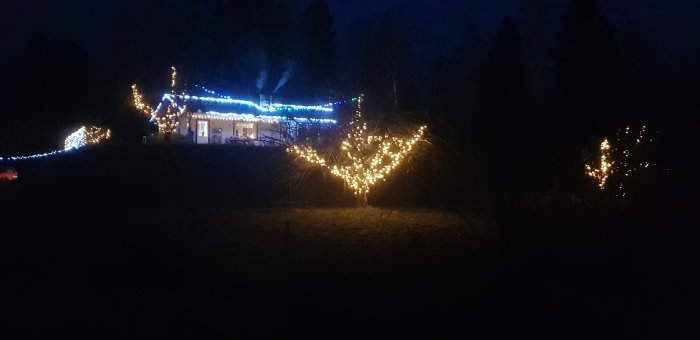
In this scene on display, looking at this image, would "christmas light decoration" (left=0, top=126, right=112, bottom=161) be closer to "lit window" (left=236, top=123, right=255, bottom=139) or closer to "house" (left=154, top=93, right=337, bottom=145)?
"house" (left=154, top=93, right=337, bottom=145)

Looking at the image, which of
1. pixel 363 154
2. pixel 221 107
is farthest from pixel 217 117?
pixel 363 154

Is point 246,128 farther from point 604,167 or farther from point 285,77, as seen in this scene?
point 604,167

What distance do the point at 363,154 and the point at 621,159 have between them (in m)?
13.7

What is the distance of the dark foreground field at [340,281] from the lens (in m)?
9.38

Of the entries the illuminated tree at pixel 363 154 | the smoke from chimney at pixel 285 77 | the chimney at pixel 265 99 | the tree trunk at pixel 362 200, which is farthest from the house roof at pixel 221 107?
the illuminated tree at pixel 363 154

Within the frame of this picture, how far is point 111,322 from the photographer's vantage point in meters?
9.61

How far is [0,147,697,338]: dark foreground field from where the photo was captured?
938 centimetres

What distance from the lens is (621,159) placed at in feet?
54.0

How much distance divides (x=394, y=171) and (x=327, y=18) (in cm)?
3719

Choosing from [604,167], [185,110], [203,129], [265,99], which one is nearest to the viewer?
[604,167]

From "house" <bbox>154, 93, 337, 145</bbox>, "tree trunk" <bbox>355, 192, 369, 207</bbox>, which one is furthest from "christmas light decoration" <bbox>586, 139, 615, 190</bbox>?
"house" <bbox>154, 93, 337, 145</bbox>

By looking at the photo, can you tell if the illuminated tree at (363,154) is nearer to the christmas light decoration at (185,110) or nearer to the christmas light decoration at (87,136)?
the christmas light decoration at (185,110)

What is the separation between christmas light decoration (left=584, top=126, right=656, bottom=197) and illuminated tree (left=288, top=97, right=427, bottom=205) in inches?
412

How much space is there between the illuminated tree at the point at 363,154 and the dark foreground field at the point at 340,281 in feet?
20.5
